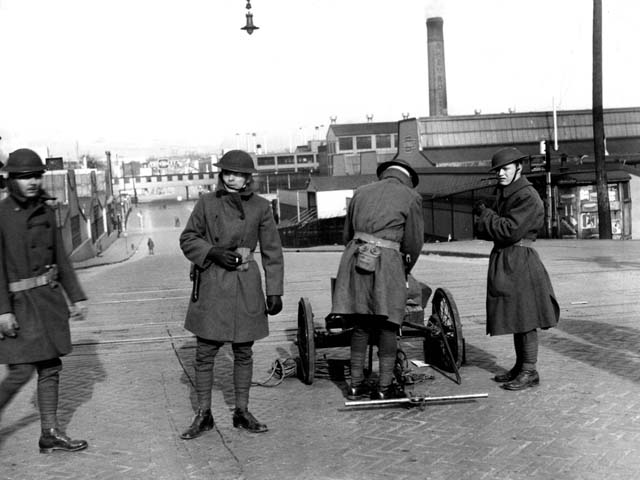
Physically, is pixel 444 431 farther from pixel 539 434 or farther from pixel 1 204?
pixel 1 204

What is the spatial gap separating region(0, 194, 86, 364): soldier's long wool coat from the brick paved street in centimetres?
71

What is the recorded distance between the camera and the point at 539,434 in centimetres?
523

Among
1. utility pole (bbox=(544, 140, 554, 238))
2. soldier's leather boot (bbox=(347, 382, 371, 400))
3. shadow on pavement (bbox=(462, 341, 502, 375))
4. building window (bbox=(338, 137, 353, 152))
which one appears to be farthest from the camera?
building window (bbox=(338, 137, 353, 152))

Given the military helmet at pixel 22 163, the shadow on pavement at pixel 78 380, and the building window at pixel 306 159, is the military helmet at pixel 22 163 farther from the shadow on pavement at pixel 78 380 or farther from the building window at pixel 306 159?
the building window at pixel 306 159

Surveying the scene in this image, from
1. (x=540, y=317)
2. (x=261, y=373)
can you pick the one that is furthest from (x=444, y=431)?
(x=261, y=373)

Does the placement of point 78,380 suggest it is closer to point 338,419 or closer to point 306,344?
point 306,344

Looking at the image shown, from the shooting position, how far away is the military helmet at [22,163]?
16.6 feet

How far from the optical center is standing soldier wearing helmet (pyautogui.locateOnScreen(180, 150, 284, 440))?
17.8 ft

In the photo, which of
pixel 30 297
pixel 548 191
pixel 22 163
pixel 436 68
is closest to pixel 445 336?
pixel 30 297

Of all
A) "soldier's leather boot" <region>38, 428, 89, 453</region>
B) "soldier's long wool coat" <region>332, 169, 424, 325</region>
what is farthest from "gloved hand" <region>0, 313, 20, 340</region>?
"soldier's long wool coat" <region>332, 169, 424, 325</region>

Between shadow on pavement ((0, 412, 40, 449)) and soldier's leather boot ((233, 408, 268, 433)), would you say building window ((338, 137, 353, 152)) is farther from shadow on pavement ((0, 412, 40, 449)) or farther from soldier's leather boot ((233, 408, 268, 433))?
soldier's leather boot ((233, 408, 268, 433))

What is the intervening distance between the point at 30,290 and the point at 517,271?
11.9ft

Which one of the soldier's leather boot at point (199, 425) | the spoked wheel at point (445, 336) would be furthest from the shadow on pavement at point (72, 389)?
the spoked wheel at point (445, 336)

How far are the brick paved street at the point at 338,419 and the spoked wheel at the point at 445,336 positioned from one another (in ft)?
0.54
